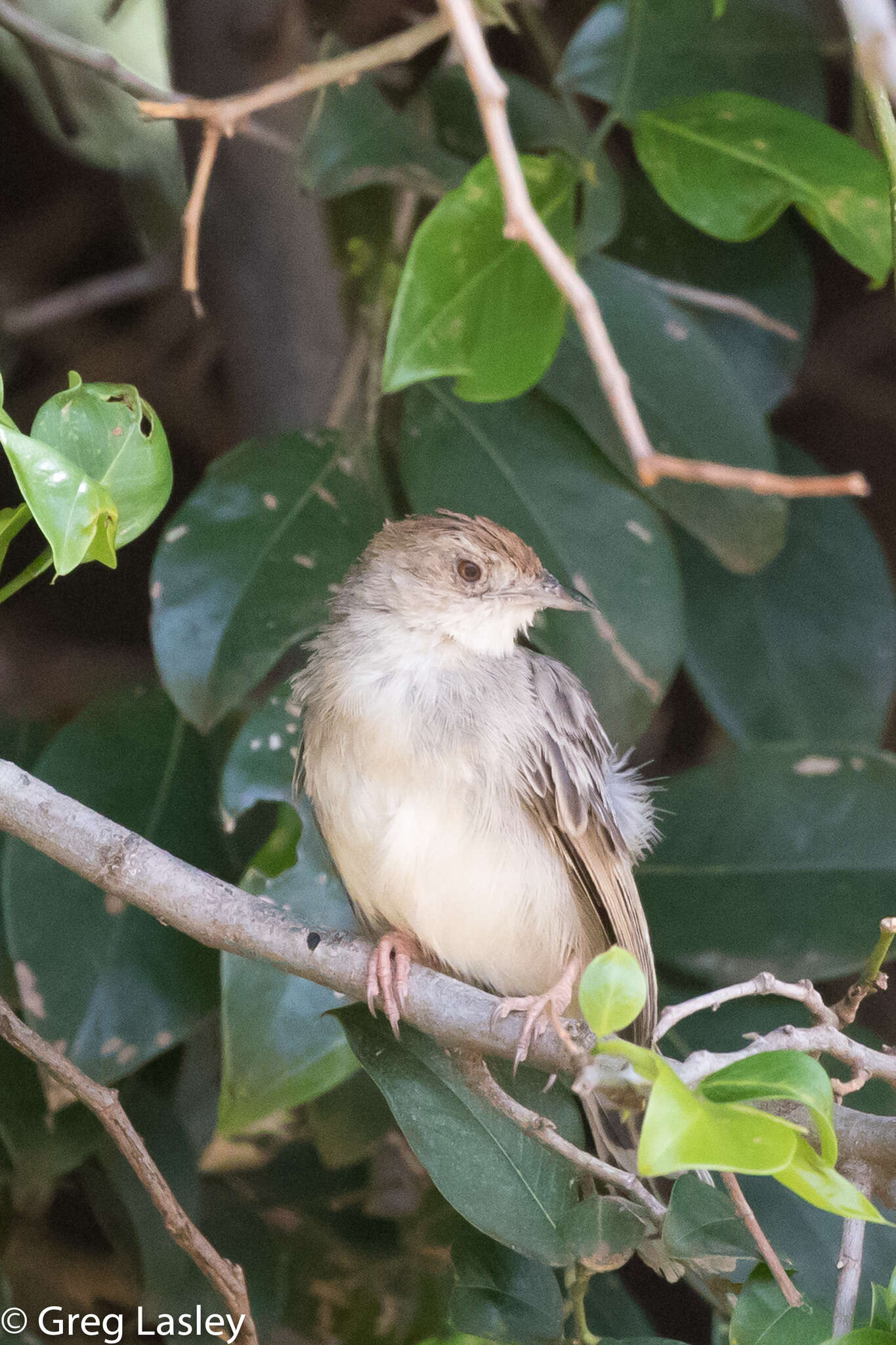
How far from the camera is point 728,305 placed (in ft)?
8.46

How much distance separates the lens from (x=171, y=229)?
123 inches

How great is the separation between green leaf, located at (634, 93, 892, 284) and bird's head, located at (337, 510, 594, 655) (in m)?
0.78

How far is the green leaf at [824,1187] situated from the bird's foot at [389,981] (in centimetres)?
53

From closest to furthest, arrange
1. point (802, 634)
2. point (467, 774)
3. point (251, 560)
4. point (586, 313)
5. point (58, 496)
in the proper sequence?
point (586, 313)
point (58, 496)
point (467, 774)
point (251, 560)
point (802, 634)

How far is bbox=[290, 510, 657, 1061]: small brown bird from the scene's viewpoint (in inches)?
75.7

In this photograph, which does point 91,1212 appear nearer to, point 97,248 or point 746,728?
point 746,728

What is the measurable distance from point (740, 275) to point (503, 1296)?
2238 millimetres

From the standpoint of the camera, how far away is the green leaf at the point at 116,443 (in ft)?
4.88

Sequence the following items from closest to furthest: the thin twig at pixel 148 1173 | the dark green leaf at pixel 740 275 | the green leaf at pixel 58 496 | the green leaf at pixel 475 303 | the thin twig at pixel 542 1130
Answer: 1. the green leaf at pixel 58 496
2. the thin twig at pixel 542 1130
3. the thin twig at pixel 148 1173
4. the green leaf at pixel 475 303
5. the dark green leaf at pixel 740 275

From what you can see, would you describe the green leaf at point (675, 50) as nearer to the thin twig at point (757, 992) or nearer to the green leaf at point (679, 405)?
the green leaf at point (679, 405)

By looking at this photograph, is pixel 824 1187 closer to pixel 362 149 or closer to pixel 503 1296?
pixel 503 1296

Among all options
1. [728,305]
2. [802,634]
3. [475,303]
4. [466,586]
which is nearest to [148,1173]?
[466,586]

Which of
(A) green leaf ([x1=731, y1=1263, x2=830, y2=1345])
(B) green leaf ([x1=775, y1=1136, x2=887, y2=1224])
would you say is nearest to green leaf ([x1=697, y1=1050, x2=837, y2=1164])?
(B) green leaf ([x1=775, y1=1136, x2=887, y2=1224])

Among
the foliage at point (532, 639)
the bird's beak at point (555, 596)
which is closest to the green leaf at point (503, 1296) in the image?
the foliage at point (532, 639)
